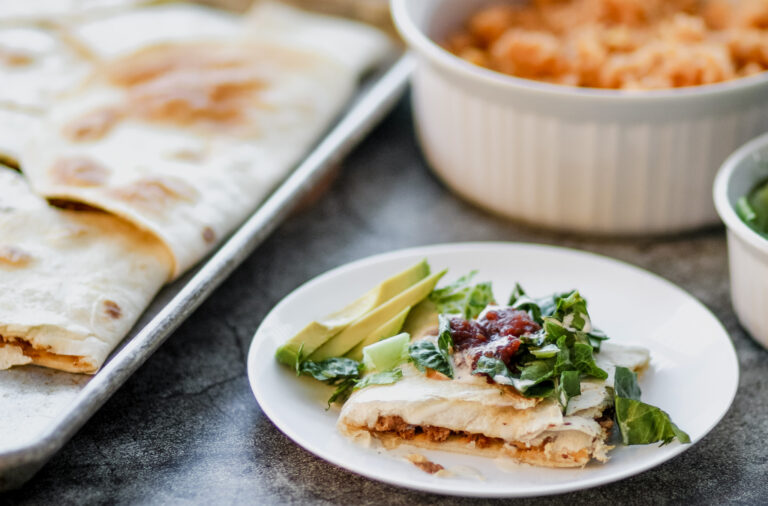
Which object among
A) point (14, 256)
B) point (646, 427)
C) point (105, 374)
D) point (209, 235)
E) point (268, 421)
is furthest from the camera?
point (209, 235)

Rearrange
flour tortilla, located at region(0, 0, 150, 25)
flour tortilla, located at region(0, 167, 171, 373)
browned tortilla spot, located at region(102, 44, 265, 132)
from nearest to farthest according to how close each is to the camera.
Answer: flour tortilla, located at region(0, 167, 171, 373) → browned tortilla spot, located at region(102, 44, 265, 132) → flour tortilla, located at region(0, 0, 150, 25)

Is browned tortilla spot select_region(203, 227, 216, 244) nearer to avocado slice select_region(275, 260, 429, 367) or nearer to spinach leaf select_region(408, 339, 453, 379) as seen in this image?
avocado slice select_region(275, 260, 429, 367)

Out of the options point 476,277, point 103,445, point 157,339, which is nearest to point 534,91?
point 476,277

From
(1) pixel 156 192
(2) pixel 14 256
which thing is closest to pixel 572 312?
(1) pixel 156 192

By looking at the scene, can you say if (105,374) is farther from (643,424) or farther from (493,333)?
(643,424)

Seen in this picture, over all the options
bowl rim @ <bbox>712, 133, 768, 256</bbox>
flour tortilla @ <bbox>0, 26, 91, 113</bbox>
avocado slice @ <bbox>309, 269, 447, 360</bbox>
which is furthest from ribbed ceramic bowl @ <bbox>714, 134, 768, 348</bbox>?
flour tortilla @ <bbox>0, 26, 91, 113</bbox>

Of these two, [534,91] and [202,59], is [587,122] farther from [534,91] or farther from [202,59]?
[202,59]
